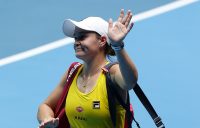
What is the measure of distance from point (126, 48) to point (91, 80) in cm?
304

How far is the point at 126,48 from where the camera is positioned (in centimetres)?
879

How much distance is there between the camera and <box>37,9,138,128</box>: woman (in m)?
5.40

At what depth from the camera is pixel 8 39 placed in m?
9.71

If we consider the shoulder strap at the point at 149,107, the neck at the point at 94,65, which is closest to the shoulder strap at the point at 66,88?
the neck at the point at 94,65

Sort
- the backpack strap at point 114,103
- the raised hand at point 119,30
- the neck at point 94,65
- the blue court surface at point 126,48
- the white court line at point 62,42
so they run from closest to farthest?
1. the raised hand at point 119,30
2. the backpack strap at point 114,103
3. the neck at point 94,65
4. the blue court surface at point 126,48
5. the white court line at point 62,42

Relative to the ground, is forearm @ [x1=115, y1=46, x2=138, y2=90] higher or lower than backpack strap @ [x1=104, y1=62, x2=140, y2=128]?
higher

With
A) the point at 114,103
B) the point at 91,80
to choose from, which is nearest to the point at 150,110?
the point at 114,103

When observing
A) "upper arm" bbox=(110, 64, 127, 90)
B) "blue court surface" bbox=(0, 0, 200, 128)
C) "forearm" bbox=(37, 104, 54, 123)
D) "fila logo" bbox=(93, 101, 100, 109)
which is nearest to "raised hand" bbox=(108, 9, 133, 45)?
"upper arm" bbox=(110, 64, 127, 90)

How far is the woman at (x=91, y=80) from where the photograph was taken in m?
5.40

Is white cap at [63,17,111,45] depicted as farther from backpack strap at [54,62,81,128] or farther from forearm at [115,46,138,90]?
forearm at [115,46,138,90]

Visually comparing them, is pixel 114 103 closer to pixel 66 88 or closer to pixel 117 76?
pixel 117 76

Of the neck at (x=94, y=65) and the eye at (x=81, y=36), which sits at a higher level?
the eye at (x=81, y=36)

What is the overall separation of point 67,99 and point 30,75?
10.1 ft

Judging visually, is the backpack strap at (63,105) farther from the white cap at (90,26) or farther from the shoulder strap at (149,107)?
the shoulder strap at (149,107)
